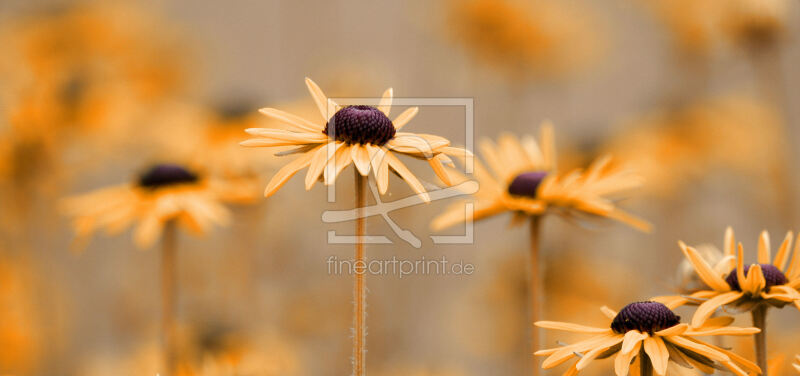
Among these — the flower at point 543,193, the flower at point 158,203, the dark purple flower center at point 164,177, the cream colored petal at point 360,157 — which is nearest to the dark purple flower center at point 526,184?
the flower at point 543,193

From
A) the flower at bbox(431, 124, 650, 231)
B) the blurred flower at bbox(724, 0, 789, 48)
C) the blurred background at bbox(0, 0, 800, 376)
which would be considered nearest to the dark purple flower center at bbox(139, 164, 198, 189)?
A: the blurred background at bbox(0, 0, 800, 376)

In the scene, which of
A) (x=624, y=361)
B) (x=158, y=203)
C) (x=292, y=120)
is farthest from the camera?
(x=158, y=203)

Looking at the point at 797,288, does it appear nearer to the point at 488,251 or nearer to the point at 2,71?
the point at 488,251

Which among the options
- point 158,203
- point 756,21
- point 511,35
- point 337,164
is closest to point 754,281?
point 337,164

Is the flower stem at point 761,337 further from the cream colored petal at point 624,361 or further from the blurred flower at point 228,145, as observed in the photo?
the blurred flower at point 228,145

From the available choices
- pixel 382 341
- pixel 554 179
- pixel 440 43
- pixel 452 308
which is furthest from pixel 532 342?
pixel 440 43

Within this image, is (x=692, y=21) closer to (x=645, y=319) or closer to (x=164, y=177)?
(x=164, y=177)

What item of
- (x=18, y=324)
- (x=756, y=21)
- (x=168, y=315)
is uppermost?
(x=756, y=21)
